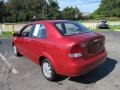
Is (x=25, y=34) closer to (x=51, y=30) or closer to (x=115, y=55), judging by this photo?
(x=51, y=30)

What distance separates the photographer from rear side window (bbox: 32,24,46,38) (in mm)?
7068

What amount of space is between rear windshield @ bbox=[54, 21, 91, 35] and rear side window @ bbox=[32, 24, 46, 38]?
1.42 ft

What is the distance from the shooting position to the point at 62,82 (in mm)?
Answer: 6730

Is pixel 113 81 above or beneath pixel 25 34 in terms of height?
beneath

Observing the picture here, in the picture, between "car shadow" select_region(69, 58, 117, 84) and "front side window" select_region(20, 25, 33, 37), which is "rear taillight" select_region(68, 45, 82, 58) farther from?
"front side window" select_region(20, 25, 33, 37)

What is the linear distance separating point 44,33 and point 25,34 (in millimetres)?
1686

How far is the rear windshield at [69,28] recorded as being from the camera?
267 inches

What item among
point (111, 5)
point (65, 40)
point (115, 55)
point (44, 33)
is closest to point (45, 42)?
point (44, 33)

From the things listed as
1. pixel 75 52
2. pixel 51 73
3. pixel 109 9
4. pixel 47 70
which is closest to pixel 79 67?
pixel 75 52

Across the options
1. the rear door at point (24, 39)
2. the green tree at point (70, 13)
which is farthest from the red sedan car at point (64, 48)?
the green tree at point (70, 13)

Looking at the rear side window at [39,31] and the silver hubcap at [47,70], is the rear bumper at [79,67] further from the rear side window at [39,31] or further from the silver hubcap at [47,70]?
the rear side window at [39,31]

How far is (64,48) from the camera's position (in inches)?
240

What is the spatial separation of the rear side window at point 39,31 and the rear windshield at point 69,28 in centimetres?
43

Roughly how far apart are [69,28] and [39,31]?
919mm
